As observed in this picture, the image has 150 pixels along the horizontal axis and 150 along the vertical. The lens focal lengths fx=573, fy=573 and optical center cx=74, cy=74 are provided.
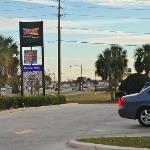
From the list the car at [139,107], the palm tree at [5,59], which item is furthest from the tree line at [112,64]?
the car at [139,107]

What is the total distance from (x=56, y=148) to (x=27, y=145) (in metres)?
1.09

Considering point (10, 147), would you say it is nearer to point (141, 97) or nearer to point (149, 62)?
point (141, 97)

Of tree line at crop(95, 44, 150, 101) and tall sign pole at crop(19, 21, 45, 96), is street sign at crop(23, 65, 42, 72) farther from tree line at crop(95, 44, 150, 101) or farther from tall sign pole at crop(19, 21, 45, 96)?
tree line at crop(95, 44, 150, 101)

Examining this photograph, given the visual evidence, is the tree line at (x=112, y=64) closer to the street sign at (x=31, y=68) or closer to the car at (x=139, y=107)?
the street sign at (x=31, y=68)

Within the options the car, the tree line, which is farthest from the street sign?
the car

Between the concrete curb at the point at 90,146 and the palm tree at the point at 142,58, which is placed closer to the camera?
the concrete curb at the point at 90,146

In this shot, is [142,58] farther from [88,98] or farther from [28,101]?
[28,101]

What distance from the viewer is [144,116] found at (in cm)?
1950

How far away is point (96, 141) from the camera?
14016 mm

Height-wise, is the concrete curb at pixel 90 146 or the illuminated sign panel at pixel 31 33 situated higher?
the illuminated sign panel at pixel 31 33

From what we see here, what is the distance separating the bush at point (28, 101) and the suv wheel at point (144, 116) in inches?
706

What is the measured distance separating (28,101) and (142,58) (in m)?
39.2

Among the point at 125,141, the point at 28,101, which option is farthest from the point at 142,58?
the point at 125,141

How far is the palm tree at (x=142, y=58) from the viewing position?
3024 inches
